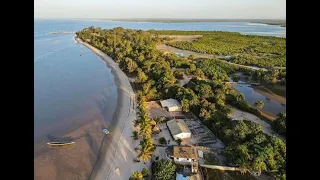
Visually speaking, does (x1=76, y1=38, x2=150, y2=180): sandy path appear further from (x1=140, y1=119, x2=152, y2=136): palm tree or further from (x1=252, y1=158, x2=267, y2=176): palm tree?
(x1=252, y1=158, x2=267, y2=176): palm tree

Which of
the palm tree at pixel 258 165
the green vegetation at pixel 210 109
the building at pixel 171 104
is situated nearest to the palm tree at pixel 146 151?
the green vegetation at pixel 210 109

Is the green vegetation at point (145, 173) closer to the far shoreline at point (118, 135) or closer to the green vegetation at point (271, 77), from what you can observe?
the far shoreline at point (118, 135)

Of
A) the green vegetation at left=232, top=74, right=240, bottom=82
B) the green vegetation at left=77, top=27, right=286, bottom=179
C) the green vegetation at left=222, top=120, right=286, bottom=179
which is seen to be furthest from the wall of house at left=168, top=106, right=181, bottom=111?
the green vegetation at left=232, top=74, right=240, bottom=82

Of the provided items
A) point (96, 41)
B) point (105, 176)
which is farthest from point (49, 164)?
point (96, 41)

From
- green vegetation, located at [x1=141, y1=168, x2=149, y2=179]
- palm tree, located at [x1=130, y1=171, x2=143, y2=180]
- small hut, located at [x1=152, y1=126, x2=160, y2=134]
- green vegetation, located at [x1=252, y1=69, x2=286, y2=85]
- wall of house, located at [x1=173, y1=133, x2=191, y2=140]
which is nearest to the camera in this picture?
palm tree, located at [x1=130, y1=171, x2=143, y2=180]
